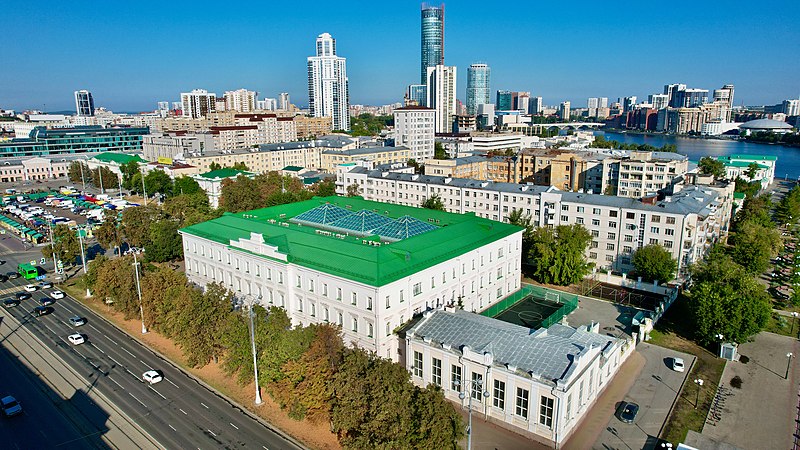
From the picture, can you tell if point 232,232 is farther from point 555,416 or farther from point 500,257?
point 555,416

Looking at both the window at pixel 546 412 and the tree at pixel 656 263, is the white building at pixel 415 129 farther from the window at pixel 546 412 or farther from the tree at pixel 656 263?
the window at pixel 546 412

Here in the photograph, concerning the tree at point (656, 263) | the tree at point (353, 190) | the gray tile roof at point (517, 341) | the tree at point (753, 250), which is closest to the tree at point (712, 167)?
the tree at point (753, 250)

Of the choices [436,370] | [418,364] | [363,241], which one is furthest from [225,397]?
[363,241]

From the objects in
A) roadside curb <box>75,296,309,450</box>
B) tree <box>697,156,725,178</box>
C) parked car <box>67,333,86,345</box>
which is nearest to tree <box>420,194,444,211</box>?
roadside curb <box>75,296,309,450</box>

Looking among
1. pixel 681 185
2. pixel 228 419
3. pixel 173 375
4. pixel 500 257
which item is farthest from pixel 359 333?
pixel 681 185

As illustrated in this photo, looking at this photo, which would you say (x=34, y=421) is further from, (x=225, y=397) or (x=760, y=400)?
(x=760, y=400)

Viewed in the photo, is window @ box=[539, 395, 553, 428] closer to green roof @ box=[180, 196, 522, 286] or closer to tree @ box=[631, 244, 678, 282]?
green roof @ box=[180, 196, 522, 286]
